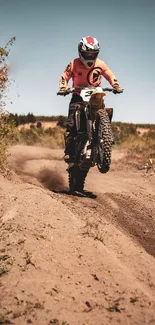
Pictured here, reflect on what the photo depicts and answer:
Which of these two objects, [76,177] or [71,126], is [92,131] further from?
[76,177]

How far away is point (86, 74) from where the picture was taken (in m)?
7.23

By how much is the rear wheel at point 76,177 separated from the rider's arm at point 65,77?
64.8 inches

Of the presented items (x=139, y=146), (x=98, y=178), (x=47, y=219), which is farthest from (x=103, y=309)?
(x=139, y=146)

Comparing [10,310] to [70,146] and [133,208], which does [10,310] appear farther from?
[70,146]

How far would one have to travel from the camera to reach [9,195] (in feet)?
16.6

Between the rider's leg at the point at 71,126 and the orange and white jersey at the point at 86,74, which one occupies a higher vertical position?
the orange and white jersey at the point at 86,74

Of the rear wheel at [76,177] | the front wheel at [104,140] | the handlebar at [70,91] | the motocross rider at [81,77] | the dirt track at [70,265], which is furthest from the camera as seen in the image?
the rear wheel at [76,177]

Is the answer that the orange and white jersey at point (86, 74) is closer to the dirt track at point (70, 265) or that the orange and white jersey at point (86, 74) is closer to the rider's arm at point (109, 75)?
the rider's arm at point (109, 75)

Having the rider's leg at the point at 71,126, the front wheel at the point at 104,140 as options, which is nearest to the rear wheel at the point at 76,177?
the rider's leg at the point at 71,126

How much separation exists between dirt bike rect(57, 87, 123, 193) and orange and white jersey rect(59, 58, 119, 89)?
40cm

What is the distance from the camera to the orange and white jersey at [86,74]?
723 cm

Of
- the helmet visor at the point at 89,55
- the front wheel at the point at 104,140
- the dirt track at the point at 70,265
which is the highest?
the helmet visor at the point at 89,55

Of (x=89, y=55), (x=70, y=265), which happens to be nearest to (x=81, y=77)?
(x=89, y=55)

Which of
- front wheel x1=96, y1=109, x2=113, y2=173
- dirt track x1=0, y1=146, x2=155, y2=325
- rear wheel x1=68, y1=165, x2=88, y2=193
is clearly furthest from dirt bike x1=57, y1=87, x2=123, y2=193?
dirt track x1=0, y1=146, x2=155, y2=325
